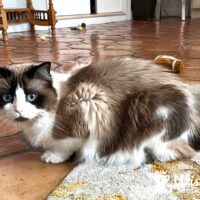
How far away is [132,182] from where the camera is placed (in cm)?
81

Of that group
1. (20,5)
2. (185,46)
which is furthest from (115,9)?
(185,46)

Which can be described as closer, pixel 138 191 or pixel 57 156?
pixel 138 191

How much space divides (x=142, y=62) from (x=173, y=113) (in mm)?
205

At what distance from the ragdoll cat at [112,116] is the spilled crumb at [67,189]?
123 mm

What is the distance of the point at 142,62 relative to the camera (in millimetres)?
999

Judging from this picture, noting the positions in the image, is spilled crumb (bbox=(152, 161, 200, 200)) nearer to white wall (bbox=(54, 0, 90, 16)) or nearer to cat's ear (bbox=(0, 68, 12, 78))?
cat's ear (bbox=(0, 68, 12, 78))

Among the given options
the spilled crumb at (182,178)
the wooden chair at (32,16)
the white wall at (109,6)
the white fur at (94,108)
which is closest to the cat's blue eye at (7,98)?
the white fur at (94,108)

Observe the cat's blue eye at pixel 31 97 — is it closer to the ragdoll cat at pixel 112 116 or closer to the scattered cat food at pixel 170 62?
the ragdoll cat at pixel 112 116

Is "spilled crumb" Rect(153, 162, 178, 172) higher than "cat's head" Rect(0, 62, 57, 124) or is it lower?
lower

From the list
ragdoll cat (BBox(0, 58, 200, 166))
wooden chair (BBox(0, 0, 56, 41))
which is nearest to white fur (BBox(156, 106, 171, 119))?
ragdoll cat (BBox(0, 58, 200, 166))

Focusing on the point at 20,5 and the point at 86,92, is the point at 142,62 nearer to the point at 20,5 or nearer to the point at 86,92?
the point at 86,92

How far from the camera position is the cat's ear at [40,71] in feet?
2.70

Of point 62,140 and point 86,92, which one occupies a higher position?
point 86,92

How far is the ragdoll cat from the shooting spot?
2.84ft
